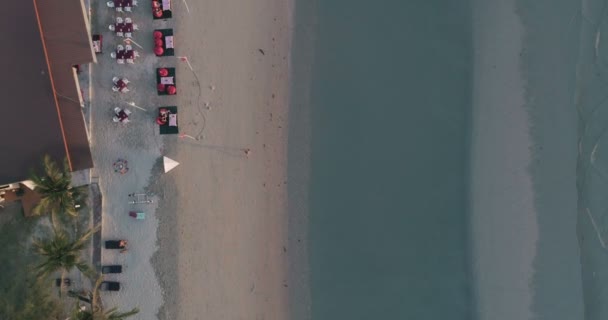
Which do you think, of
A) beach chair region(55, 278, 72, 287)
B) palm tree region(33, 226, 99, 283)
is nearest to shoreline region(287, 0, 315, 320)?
palm tree region(33, 226, 99, 283)

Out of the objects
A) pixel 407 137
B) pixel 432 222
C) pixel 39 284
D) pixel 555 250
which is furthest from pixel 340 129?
pixel 39 284

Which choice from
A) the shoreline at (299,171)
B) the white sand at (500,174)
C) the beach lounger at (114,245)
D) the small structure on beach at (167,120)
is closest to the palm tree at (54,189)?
the beach lounger at (114,245)

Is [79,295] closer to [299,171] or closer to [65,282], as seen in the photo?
[65,282]

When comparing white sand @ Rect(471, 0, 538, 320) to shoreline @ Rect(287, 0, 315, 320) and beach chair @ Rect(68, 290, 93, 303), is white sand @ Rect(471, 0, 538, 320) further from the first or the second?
beach chair @ Rect(68, 290, 93, 303)

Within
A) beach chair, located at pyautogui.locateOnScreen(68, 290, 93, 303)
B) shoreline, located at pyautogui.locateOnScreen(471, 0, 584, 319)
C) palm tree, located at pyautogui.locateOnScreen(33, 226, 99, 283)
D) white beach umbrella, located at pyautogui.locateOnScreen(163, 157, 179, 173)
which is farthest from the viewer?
white beach umbrella, located at pyautogui.locateOnScreen(163, 157, 179, 173)

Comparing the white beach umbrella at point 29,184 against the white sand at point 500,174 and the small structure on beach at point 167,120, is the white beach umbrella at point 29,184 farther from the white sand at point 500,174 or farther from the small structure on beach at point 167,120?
the white sand at point 500,174

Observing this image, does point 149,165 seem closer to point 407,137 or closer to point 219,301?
point 219,301
